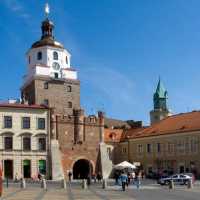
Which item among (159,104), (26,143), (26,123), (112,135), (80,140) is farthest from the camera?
(159,104)

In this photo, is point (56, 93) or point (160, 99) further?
point (160, 99)

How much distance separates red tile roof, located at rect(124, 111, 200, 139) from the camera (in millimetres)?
70562

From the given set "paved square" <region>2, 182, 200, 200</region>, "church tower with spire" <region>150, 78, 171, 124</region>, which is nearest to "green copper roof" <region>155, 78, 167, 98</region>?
"church tower with spire" <region>150, 78, 171, 124</region>

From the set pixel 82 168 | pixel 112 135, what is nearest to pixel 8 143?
pixel 82 168

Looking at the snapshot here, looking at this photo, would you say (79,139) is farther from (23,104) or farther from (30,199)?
(30,199)

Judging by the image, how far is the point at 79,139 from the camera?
240 feet

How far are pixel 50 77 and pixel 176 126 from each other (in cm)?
1911

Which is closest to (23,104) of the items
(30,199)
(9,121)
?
(9,121)

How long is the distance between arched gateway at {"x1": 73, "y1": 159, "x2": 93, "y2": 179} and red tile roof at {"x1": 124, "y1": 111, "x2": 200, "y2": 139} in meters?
9.72

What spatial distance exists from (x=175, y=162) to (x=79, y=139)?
1338cm

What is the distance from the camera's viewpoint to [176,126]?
242 feet

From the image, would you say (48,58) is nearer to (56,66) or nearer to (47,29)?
(56,66)

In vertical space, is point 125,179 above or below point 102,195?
above

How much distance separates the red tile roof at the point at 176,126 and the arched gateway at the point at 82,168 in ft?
31.9
